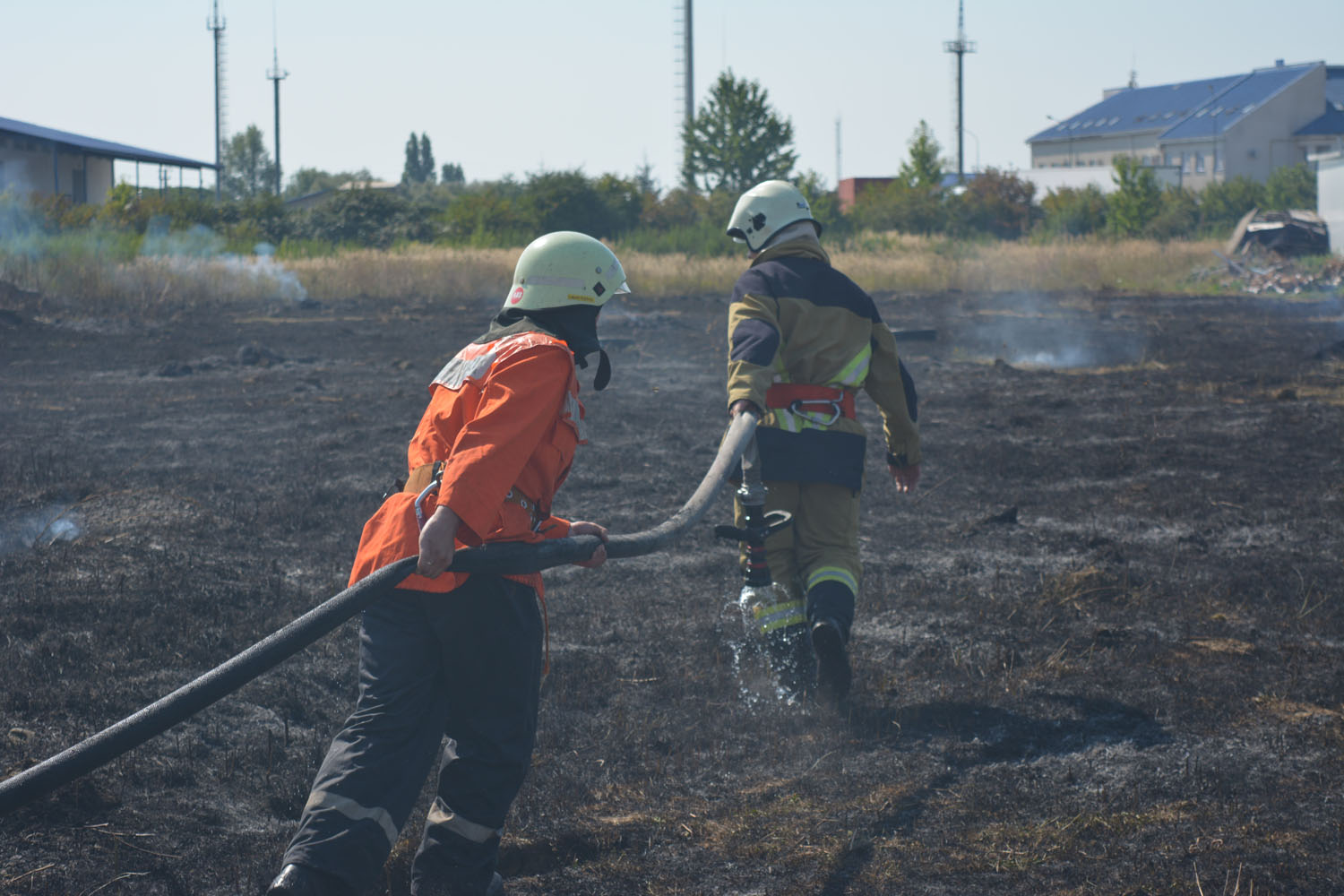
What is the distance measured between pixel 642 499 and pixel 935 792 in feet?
16.4

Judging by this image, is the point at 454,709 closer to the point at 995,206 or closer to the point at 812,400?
the point at 812,400

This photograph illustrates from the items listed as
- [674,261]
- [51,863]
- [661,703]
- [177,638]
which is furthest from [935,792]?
[674,261]

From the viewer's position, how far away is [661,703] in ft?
15.9

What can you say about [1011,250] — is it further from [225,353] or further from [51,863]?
[51,863]

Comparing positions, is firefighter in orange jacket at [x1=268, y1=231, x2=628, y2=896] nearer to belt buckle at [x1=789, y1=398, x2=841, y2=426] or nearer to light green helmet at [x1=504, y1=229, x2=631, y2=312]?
light green helmet at [x1=504, y1=229, x2=631, y2=312]

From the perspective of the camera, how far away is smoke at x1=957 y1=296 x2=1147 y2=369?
18.0 meters

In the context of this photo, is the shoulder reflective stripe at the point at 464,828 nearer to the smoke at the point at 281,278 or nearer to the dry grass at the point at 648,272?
the dry grass at the point at 648,272

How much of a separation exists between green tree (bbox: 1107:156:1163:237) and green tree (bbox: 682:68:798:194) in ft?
49.4

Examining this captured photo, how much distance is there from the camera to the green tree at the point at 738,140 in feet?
182

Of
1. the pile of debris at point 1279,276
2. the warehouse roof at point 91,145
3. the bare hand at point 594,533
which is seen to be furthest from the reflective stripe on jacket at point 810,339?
the warehouse roof at point 91,145

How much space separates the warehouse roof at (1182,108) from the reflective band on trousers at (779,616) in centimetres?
7273

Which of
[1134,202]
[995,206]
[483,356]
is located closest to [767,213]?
[483,356]

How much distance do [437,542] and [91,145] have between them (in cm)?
4402

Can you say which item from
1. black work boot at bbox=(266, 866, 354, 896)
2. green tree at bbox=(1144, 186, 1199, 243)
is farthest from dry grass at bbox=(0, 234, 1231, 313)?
black work boot at bbox=(266, 866, 354, 896)
